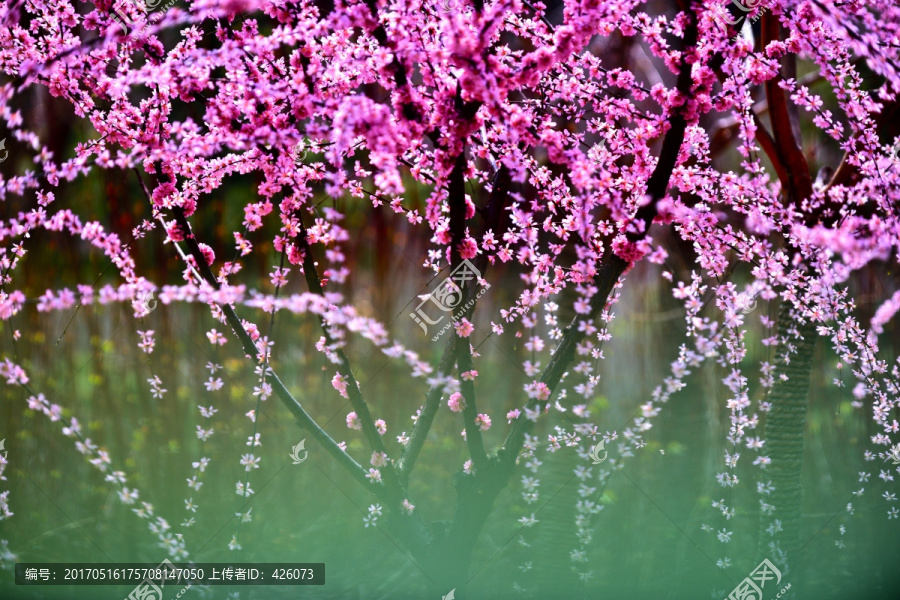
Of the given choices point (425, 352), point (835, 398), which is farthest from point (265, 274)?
point (835, 398)

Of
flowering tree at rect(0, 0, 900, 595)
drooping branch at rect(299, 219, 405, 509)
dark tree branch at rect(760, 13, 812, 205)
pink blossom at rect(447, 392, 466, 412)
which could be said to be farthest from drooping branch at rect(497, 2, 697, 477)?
dark tree branch at rect(760, 13, 812, 205)

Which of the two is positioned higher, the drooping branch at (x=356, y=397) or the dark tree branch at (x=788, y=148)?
the dark tree branch at (x=788, y=148)

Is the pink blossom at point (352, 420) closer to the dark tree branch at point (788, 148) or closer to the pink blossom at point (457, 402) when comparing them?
the pink blossom at point (457, 402)

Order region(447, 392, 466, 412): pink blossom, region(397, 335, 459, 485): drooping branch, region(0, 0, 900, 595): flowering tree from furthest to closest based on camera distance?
region(397, 335, 459, 485): drooping branch → region(447, 392, 466, 412): pink blossom → region(0, 0, 900, 595): flowering tree

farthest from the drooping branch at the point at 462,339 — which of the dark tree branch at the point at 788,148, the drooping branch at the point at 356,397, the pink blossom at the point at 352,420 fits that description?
the dark tree branch at the point at 788,148

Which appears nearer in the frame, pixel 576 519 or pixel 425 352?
pixel 576 519

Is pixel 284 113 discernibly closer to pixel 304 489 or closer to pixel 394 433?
pixel 394 433

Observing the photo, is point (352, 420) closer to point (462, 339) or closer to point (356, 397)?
point (356, 397)

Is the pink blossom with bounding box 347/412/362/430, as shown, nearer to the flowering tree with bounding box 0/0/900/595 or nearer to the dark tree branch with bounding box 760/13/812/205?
the flowering tree with bounding box 0/0/900/595

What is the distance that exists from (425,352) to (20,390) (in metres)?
2.07

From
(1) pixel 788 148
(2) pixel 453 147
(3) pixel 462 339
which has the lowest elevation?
(3) pixel 462 339

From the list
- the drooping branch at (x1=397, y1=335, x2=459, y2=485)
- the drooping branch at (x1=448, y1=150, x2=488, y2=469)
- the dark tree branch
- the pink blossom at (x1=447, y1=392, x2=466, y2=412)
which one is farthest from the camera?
the dark tree branch

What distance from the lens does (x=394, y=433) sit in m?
3.11

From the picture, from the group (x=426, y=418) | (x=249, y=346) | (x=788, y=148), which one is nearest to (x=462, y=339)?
Answer: (x=426, y=418)
